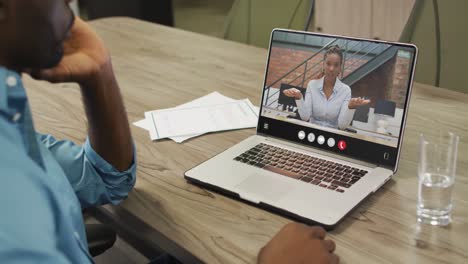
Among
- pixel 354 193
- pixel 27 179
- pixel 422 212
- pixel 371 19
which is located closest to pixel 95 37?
pixel 27 179

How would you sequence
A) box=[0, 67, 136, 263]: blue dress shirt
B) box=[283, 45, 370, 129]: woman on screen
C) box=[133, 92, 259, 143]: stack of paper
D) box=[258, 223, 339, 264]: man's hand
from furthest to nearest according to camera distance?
box=[133, 92, 259, 143]: stack of paper
box=[283, 45, 370, 129]: woman on screen
box=[258, 223, 339, 264]: man's hand
box=[0, 67, 136, 263]: blue dress shirt

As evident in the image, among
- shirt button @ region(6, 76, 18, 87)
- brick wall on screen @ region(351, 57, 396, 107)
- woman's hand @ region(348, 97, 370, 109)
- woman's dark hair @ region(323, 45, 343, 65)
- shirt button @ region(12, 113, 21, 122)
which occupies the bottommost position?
woman's hand @ region(348, 97, 370, 109)

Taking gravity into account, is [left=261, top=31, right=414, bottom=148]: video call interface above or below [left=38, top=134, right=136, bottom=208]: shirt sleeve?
above

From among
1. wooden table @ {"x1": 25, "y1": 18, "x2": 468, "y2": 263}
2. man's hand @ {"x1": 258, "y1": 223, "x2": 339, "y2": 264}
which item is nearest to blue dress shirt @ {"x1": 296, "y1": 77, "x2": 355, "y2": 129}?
wooden table @ {"x1": 25, "y1": 18, "x2": 468, "y2": 263}

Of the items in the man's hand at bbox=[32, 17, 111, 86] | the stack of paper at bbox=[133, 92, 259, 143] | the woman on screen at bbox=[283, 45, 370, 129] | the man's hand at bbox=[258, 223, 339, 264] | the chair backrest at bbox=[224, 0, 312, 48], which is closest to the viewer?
the man's hand at bbox=[258, 223, 339, 264]

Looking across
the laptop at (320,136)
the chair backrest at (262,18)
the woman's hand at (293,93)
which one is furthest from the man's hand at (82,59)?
the chair backrest at (262,18)

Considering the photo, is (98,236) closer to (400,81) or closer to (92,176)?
(92,176)

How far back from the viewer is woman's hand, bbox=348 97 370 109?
1.12 meters

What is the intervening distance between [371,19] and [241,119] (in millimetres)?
1766

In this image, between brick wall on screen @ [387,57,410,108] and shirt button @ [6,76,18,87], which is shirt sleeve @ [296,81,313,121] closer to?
brick wall on screen @ [387,57,410,108]

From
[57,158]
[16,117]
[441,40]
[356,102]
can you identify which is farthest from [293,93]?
[441,40]

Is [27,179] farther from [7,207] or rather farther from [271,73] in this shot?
[271,73]

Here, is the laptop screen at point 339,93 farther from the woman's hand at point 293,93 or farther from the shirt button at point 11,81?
the shirt button at point 11,81

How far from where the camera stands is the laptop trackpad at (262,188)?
105 centimetres
